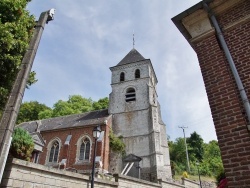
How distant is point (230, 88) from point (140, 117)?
21.1m

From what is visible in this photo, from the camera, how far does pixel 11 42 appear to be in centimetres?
631

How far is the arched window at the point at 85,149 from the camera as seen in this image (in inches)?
940

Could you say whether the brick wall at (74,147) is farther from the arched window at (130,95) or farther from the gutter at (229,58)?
the gutter at (229,58)

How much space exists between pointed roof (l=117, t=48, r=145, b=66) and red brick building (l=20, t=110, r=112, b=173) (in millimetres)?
8572

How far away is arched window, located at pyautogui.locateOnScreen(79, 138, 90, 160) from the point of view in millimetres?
23866

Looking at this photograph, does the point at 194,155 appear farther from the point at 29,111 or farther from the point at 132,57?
the point at 29,111

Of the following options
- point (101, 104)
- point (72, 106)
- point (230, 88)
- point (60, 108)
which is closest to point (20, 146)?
point (230, 88)

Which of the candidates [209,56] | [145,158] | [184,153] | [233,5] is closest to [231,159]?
[209,56]

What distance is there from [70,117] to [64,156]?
6.89 m

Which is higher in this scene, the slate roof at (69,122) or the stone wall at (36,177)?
the slate roof at (69,122)

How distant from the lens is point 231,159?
167 inches

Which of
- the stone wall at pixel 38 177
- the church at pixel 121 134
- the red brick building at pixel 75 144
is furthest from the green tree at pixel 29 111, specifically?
the stone wall at pixel 38 177

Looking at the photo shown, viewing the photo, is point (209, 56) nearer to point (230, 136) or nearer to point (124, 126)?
point (230, 136)

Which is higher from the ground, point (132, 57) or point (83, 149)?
point (132, 57)
